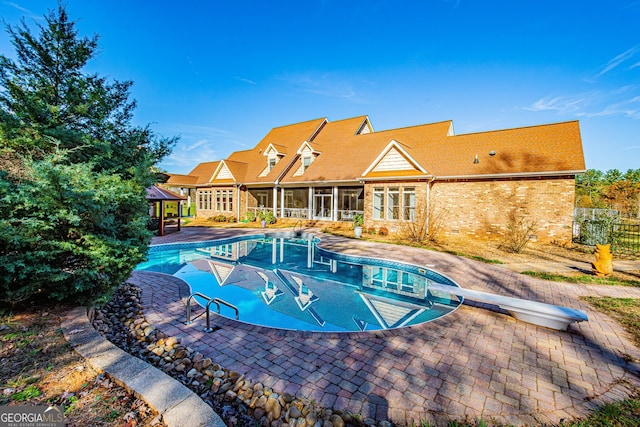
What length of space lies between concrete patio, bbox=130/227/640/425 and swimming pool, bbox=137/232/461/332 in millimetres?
1115

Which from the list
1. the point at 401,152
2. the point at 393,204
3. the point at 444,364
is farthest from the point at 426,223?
the point at 444,364

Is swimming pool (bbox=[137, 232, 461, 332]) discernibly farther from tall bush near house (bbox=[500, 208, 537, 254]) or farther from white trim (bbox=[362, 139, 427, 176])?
tall bush near house (bbox=[500, 208, 537, 254])

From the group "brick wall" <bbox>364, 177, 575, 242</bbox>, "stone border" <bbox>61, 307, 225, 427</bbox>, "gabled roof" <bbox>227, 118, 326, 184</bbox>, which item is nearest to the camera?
"stone border" <bbox>61, 307, 225, 427</bbox>

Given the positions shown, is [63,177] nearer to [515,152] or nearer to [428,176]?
[428,176]

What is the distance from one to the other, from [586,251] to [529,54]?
35.3ft

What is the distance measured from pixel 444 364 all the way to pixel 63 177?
5.94 metres

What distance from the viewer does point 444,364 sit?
151 inches

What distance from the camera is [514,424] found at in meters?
2.80

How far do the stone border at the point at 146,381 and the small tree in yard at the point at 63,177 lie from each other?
922mm

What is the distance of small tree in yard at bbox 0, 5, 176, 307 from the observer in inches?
154

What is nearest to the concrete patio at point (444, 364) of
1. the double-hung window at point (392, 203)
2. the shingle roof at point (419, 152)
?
the shingle roof at point (419, 152)

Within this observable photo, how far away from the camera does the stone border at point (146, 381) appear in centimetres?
252

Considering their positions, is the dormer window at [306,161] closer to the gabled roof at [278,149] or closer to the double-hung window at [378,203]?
the gabled roof at [278,149]

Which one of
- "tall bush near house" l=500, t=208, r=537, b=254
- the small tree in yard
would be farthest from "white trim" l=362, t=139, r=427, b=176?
the small tree in yard
